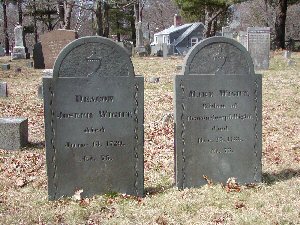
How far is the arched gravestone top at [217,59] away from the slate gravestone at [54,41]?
1185cm

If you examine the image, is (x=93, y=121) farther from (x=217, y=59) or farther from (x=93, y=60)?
(x=217, y=59)

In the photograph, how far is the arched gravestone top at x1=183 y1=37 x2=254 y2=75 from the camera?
15.9 feet

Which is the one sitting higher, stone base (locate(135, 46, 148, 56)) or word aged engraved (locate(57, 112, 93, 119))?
stone base (locate(135, 46, 148, 56))

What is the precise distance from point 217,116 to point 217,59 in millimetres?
672

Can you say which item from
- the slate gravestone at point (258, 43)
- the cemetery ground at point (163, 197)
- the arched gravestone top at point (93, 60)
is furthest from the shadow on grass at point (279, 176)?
the slate gravestone at point (258, 43)

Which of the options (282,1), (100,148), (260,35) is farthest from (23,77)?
(282,1)

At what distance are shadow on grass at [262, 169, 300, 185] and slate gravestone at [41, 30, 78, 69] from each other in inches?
469

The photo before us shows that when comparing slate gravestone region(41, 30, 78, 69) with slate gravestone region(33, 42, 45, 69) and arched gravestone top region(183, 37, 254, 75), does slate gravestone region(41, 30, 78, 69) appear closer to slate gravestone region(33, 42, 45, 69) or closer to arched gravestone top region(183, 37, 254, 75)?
slate gravestone region(33, 42, 45, 69)

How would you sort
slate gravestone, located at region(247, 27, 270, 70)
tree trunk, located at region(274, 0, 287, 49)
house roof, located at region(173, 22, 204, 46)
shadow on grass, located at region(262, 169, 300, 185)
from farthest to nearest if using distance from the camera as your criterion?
house roof, located at region(173, 22, 204, 46)
tree trunk, located at region(274, 0, 287, 49)
slate gravestone, located at region(247, 27, 270, 70)
shadow on grass, located at region(262, 169, 300, 185)

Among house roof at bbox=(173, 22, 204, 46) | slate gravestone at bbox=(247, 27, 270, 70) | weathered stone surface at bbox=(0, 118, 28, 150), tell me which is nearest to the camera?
weathered stone surface at bbox=(0, 118, 28, 150)

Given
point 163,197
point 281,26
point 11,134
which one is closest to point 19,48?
point 281,26

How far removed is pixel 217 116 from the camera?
5.05 meters

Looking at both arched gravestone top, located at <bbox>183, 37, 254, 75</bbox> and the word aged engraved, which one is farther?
arched gravestone top, located at <bbox>183, 37, 254, 75</bbox>

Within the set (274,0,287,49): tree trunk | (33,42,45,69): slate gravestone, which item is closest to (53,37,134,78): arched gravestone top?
(33,42,45,69): slate gravestone
